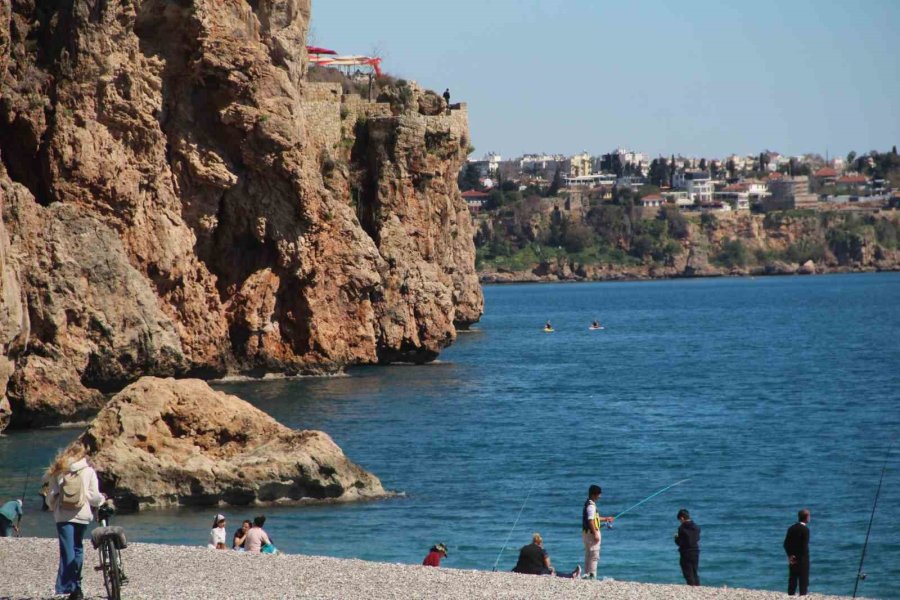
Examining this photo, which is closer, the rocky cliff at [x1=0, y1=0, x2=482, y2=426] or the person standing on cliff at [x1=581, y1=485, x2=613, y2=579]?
the person standing on cliff at [x1=581, y1=485, x2=613, y2=579]

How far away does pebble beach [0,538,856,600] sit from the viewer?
1415cm

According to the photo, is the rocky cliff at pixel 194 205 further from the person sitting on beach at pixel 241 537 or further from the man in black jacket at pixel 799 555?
the man in black jacket at pixel 799 555

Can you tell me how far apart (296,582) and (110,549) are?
224cm

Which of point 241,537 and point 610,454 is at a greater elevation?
point 241,537

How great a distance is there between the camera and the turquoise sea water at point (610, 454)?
22969mm

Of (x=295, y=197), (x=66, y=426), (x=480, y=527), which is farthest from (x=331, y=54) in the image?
(x=480, y=527)

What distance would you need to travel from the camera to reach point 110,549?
1326 centimetres

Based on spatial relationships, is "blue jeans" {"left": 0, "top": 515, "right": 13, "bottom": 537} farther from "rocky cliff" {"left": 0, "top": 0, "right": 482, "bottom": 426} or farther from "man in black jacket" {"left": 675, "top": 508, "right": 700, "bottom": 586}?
"rocky cliff" {"left": 0, "top": 0, "right": 482, "bottom": 426}

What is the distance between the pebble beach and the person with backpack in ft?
1.54

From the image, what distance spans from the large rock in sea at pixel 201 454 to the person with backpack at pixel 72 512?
10.6m

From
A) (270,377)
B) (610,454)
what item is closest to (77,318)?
(610,454)

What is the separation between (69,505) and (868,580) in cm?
1233

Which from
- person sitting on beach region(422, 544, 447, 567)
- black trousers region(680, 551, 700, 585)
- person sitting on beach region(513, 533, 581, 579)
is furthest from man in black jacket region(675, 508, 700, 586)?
person sitting on beach region(422, 544, 447, 567)

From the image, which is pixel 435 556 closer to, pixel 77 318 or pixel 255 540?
pixel 255 540
